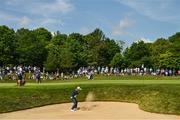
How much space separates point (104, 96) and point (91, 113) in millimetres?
8050

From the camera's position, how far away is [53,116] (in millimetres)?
43344

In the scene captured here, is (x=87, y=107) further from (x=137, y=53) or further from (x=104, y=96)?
(x=137, y=53)

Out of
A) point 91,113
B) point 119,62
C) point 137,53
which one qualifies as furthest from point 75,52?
point 91,113

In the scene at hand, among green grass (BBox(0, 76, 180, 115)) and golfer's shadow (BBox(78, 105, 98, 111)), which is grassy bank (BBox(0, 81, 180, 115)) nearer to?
green grass (BBox(0, 76, 180, 115))

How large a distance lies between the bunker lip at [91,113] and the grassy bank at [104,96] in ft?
3.93

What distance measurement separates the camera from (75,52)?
142 meters

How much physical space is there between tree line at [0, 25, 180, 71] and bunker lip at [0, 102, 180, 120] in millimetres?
71244

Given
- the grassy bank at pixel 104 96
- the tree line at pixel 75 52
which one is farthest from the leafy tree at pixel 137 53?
the grassy bank at pixel 104 96

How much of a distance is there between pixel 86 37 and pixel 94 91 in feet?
395

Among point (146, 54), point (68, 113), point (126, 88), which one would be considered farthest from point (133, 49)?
point (68, 113)

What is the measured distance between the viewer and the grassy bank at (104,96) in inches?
1822

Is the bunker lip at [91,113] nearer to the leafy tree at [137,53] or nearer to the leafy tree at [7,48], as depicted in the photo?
the leafy tree at [7,48]

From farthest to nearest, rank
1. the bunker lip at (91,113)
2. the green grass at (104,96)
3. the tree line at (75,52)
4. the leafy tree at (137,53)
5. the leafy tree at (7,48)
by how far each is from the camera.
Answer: the leafy tree at (137,53), the tree line at (75,52), the leafy tree at (7,48), the green grass at (104,96), the bunker lip at (91,113)

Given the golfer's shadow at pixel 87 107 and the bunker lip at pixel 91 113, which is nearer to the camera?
the bunker lip at pixel 91 113
